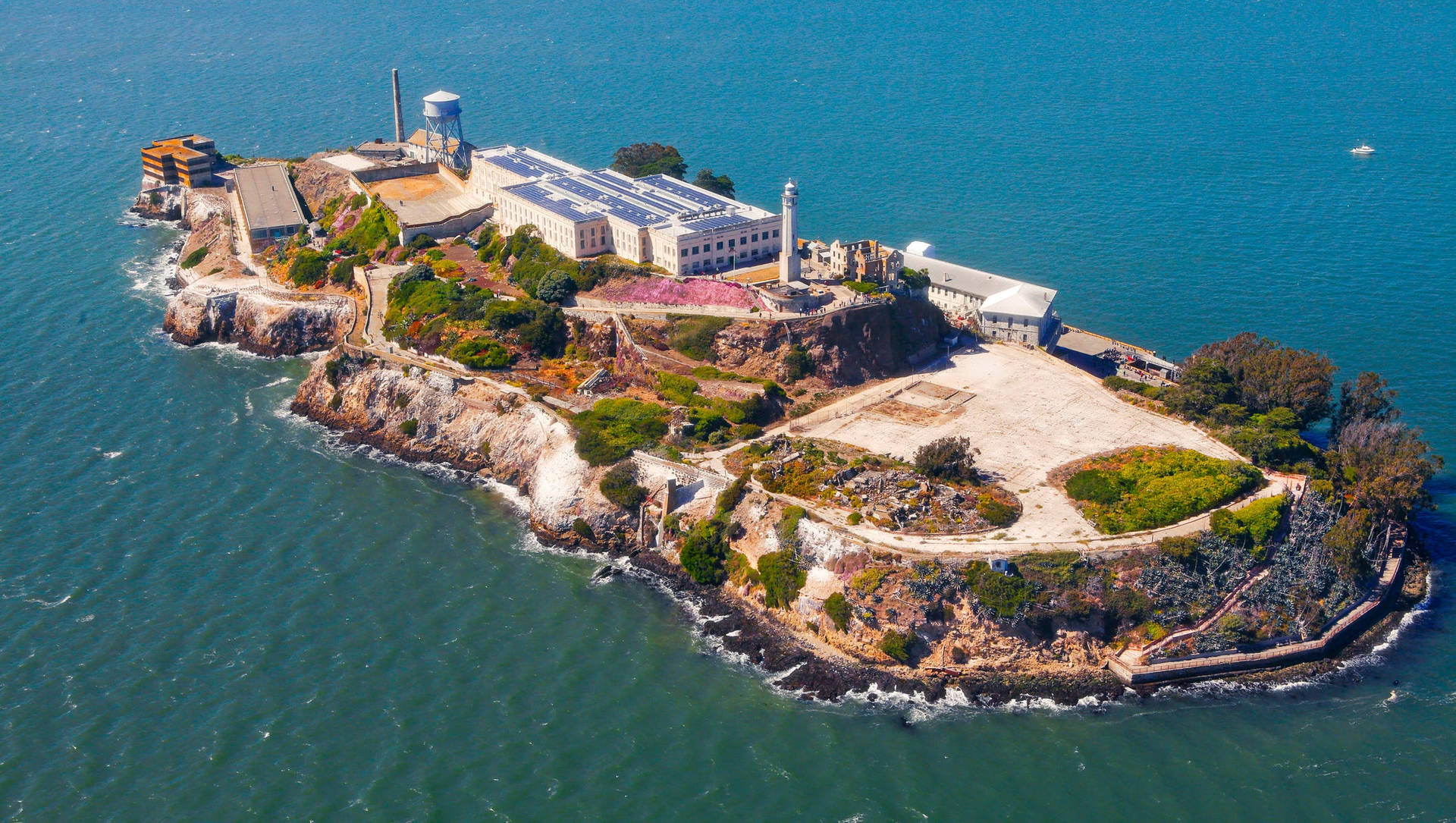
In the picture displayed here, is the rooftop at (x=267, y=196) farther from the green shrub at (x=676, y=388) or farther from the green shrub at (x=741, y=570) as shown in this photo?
the green shrub at (x=741, y=570)

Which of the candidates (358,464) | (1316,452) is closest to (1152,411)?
(1316,452)

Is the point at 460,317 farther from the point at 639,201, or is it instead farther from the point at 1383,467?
the point at 1383,467

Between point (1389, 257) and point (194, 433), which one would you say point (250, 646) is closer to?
point (194, 433)

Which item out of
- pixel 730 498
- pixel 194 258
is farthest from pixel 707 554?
pixel 194 258

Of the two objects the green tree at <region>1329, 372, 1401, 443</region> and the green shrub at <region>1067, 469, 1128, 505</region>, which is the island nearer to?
the green shrub at <region>1067, 469, 1128, 505</region>

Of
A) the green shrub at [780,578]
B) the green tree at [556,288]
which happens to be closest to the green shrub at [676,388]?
the green tree at [556,288]

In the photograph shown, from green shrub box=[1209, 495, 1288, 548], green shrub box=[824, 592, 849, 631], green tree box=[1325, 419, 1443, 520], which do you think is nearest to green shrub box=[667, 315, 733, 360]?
green shrub box=[824, 592, 849, 631]
